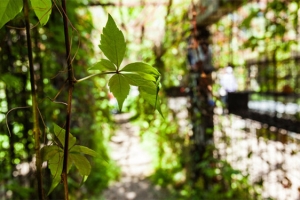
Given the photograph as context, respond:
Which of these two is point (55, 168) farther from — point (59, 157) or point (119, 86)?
point (119, 86)

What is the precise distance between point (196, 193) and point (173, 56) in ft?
5.27

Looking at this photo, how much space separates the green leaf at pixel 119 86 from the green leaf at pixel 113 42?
0.03 m

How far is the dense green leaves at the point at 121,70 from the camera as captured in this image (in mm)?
519

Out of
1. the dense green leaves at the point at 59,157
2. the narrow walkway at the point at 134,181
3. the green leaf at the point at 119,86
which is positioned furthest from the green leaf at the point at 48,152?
the narrow walkway at the point at 134,181

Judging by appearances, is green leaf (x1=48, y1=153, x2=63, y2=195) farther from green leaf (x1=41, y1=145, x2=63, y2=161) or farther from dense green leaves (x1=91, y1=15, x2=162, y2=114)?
dense green leaves (x1=91, y1=15, x2=162, y2=114)

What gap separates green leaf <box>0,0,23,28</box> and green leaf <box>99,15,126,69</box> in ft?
0.47

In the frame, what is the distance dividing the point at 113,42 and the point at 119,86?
0.08m

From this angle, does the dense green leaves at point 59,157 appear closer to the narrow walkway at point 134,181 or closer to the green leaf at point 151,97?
the green leaf at point 151,97

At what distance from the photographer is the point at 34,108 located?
1.82 feet

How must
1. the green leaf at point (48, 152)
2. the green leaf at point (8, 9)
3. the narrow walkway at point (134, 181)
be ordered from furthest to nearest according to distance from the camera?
1. the narrow walkway at point (134, 181)
2. the green leaf at point (48, 152)
3. the green leaf at point (8, 9)

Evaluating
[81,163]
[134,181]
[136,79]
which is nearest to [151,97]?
[136,79]

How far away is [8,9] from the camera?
49cm

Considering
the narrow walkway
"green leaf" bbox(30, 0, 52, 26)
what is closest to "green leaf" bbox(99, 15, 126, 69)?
"green leaf" bbox(30, 0, 52, 26)

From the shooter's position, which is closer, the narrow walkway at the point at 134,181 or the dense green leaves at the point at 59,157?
the dense green leaves at the point at 59,157
